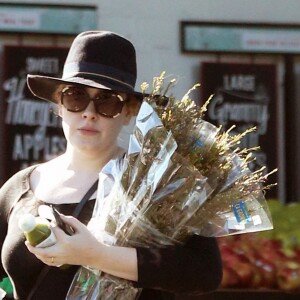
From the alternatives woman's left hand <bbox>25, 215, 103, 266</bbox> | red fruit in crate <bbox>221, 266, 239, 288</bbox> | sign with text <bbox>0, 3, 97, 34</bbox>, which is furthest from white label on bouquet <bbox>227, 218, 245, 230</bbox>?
sign with text <bbox>0, 3, 97, 34</bbox>

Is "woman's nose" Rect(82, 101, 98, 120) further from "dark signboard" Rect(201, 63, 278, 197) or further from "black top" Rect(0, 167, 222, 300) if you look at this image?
"dark signboard" Rect(201, 63, 278, 197)

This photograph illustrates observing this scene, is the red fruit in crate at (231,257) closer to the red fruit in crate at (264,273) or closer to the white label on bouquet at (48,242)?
the red fruit in crate at (264,273)

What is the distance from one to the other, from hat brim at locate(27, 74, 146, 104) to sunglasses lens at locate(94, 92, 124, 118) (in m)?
0.03

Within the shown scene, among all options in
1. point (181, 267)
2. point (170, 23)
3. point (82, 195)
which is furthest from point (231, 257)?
point (181, 267)

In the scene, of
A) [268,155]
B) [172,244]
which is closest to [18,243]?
[172,244]

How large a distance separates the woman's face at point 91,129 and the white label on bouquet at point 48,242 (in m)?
0.34

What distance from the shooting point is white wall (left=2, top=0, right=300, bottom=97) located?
6805 mm

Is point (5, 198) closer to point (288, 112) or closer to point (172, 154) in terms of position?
point (172, 154)

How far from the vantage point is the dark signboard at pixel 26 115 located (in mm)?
6621

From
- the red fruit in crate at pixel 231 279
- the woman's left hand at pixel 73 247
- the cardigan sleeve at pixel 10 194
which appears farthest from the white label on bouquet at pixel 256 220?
the red fruit in crate at pixel 231 279

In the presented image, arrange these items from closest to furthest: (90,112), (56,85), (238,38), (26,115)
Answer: (90,112) < (56,85) < (26,115) < (238,38)

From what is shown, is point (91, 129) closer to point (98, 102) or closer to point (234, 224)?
point (98, 102)

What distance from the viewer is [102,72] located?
263 centimetres

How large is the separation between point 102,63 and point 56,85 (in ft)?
0.50
